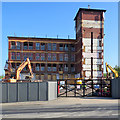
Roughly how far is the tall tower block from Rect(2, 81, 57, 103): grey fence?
37.6 m

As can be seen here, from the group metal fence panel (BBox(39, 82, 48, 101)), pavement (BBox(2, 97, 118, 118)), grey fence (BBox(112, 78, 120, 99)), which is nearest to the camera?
pavement (BBox(2, 97, 118, 118))

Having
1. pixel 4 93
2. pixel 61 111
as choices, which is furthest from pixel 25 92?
pixel 61 111

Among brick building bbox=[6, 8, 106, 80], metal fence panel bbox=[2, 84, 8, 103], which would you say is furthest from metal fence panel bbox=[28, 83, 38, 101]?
brick building bbox=[6, 8, 106, 80]

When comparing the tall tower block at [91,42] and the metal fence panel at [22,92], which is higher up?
the tall tower block at [91,42]

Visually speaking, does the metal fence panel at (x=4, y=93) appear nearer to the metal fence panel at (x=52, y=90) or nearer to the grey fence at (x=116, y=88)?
the metal fence panel at (x=52, y=90)

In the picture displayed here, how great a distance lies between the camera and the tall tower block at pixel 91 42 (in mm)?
60000

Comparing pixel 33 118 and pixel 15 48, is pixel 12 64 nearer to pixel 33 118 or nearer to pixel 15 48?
pixel 15 48

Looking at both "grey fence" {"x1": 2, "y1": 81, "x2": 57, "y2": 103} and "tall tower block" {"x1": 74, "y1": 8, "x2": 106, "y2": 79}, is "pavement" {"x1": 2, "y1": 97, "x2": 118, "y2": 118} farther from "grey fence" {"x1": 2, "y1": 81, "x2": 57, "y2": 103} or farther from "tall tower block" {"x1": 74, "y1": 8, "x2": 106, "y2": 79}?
"tall tower block" {"x1": 74, "y1": 8, "x2": 106, "y2": 79}

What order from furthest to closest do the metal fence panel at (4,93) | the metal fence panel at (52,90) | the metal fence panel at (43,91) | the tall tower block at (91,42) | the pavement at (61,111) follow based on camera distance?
the tall tower block at (91,42)
the metal fence panel at (52,90)
the metal fence panel at (43,91)
the metal fence panel at (4,93)
the pavement at (61,111)

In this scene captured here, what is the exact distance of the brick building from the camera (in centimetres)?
6047

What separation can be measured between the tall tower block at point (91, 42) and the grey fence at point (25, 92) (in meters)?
37.6

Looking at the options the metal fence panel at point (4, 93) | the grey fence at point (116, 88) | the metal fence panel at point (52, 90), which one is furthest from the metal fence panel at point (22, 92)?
the grey fence at point (116, 88)

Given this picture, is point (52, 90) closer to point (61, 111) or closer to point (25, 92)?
point (25, 92)

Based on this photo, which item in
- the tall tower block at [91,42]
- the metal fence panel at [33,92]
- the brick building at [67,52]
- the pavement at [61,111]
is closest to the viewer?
the pavement at [61,111]
